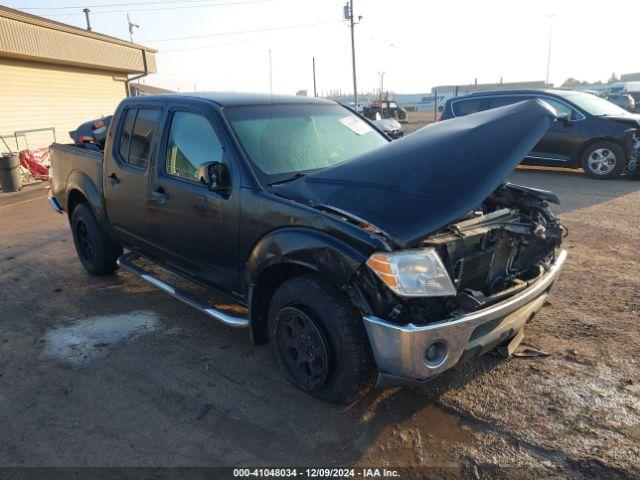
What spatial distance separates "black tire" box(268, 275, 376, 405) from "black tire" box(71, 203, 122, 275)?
9.04ft

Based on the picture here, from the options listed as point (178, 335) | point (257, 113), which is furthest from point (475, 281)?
point (178, 335)

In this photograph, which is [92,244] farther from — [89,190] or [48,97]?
[48,97]

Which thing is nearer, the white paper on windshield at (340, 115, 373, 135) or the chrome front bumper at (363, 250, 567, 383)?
the chrome front bumper at (363, 250, 567, 383)

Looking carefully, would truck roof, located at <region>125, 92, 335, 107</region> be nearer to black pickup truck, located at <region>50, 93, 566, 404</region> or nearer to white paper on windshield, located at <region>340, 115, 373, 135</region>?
black pickup truck, located at <region>50, 93, 566, 404</region>

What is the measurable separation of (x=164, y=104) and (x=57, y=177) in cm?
238

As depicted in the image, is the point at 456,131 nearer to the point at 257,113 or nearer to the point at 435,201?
the point at 435,201

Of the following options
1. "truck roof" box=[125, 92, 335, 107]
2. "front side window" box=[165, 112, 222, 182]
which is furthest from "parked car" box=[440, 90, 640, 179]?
"front side window" box=[165, 112, 222, 182]

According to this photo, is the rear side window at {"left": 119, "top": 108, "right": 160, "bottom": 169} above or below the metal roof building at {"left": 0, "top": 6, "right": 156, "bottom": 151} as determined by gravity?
below

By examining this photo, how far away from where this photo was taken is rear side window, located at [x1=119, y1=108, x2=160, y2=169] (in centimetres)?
412

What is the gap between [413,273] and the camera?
2.53m

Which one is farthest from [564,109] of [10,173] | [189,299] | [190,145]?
[10,173]

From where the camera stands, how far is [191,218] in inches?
144

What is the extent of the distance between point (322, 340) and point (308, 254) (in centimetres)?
50

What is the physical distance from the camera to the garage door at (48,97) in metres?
14.5
